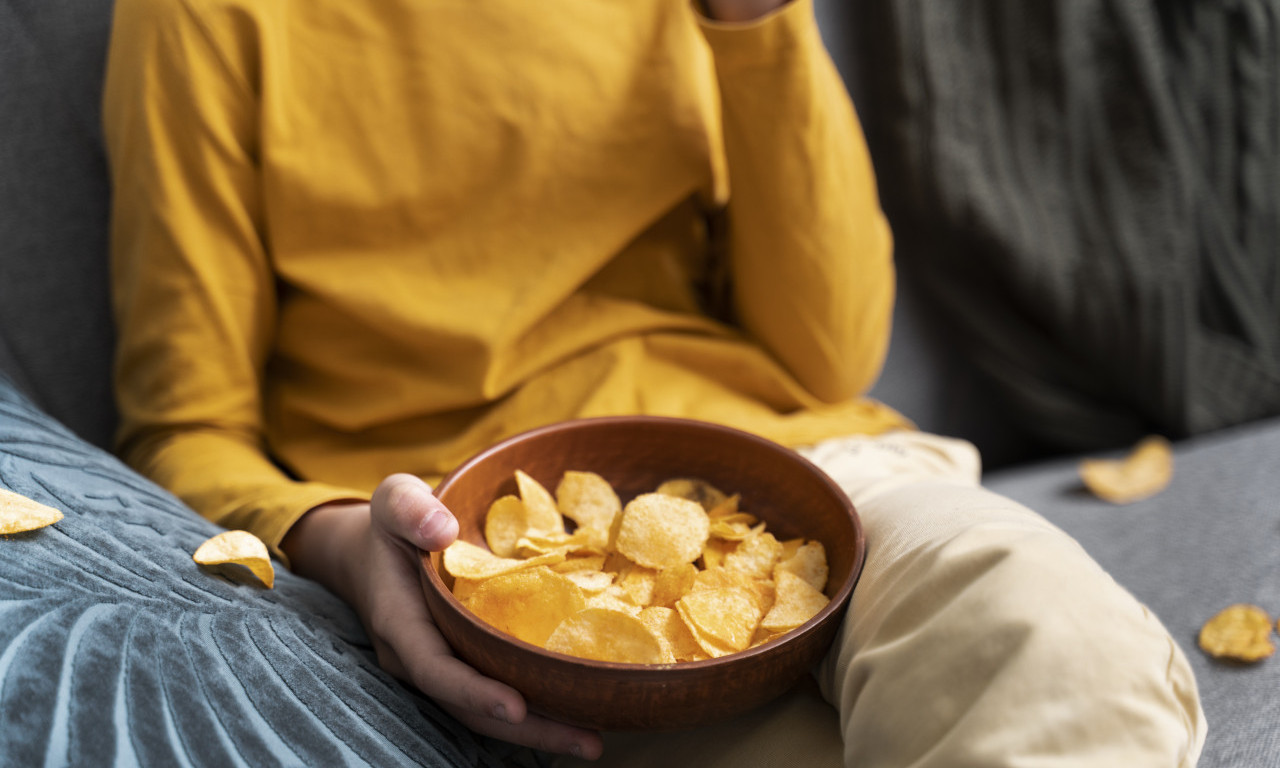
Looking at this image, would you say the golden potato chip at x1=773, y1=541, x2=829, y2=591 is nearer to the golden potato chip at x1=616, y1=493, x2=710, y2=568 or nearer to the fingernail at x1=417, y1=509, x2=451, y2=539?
the golden potato chip at x1=616, y1=493, x2=710, y2=568

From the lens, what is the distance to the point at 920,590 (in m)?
0.47

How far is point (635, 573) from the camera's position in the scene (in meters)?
0.57

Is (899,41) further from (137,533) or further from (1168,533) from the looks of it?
(137,533)

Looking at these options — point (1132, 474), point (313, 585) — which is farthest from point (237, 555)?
point (1132, 474)

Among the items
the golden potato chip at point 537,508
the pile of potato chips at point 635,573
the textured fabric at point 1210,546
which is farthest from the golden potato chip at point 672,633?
the textured fabric at point 1210,546

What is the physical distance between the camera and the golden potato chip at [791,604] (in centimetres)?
52

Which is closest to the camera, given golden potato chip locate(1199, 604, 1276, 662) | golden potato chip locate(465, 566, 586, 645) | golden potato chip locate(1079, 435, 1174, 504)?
golden potato chip locate(465, 566, 586, 645)

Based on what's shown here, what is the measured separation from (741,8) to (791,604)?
19.2 inches

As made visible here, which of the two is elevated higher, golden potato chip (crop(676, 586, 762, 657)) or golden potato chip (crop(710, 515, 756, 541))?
golden potato chip (crop(676, 586, 762, 657))

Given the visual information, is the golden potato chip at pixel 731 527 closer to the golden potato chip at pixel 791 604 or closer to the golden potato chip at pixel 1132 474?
the golden potato chip at pixel 791 604

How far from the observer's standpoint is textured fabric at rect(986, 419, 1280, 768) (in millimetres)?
669

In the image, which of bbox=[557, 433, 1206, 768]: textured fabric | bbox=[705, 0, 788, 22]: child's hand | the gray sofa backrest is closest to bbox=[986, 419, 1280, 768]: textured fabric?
bbox=[557, 433, 1206, 768]: textured fabric

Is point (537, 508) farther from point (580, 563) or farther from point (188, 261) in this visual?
point (188, 261)

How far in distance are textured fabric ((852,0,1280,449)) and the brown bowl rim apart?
2.14 feet
